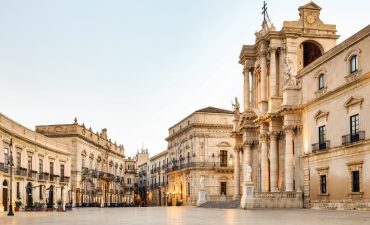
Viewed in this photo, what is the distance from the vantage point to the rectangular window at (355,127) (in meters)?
31.1

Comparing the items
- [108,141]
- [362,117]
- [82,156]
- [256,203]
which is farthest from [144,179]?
[362,117]

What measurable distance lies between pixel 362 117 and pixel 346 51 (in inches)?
173

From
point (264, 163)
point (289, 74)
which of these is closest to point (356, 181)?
point (289, 74)

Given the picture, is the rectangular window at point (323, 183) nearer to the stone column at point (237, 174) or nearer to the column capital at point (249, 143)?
the column capital at point (249, 143)

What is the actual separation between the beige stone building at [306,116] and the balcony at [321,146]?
7 centimetres

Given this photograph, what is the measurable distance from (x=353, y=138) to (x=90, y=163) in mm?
50371

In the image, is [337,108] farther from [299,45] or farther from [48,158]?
[48,158]

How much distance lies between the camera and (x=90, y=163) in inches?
3002

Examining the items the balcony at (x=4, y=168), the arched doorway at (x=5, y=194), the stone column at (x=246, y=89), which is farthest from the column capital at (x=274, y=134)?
A: the arched doorway at (x=5, y=194)

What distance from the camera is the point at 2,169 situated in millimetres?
43406

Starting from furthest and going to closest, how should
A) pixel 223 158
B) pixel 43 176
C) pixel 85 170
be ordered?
1. pixel 85 170
2. pixel 223 158
3. pixel 43 176

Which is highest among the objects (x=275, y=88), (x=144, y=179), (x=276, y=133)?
(x=275, y=88)

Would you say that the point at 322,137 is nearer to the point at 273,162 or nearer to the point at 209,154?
the point at 273,162

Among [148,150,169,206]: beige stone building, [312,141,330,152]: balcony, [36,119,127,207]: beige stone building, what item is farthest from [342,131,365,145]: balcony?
[148,150,169,206]: beige stone building
